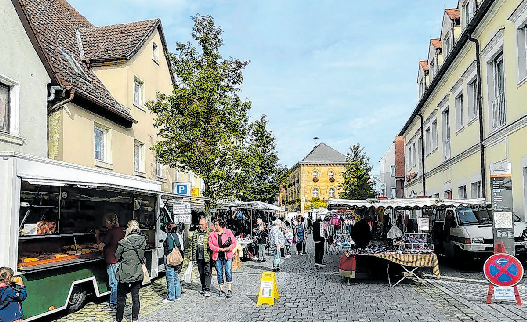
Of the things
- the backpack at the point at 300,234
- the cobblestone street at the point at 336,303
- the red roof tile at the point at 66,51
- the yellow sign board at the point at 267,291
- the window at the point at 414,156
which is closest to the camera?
the cobblestone street at the point at 336,303

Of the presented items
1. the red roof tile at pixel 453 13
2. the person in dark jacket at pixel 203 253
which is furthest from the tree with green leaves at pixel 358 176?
the person in dark jacket at pixel 203 253

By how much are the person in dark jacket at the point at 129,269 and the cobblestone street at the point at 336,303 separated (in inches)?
23.2

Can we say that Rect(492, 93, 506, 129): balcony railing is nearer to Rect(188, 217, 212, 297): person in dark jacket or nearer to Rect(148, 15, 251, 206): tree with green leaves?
Rect(148, 15, 251, 206): tree with green leaves

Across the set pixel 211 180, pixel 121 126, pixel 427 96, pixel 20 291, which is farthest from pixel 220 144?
pixel 427 96

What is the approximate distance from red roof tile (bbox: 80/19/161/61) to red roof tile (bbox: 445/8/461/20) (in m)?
14.1

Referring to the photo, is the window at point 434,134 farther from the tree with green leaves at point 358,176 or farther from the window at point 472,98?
the tree with green leaves at point 358,176

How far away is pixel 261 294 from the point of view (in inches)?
442

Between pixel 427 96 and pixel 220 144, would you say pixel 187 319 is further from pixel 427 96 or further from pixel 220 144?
pixel 427 96

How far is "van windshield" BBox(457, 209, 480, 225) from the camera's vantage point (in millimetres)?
17272

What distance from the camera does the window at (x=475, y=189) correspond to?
22250mm

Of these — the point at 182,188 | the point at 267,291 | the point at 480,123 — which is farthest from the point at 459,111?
the point at 267,291

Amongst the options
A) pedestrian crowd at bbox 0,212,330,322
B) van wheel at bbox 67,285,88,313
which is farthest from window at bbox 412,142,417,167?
van wheel at bbox 67,285,88,313

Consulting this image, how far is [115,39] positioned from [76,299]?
1605 centimetres

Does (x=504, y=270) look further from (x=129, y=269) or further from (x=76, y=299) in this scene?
(x=76, y=299)
